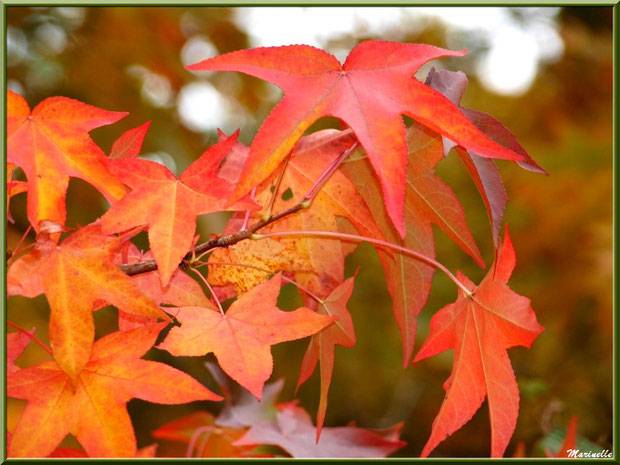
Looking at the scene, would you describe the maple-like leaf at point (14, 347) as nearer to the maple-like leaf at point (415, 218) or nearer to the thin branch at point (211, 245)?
the thin branch at point (211, 245)

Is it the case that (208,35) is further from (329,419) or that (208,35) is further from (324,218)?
(324,218)

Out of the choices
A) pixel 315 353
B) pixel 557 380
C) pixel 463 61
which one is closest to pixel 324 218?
pixel 315 353

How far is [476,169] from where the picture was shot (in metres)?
0.57

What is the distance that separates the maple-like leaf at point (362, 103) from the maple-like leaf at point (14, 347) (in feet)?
0.96

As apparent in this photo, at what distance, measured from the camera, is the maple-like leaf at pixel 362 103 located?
0.49 metres

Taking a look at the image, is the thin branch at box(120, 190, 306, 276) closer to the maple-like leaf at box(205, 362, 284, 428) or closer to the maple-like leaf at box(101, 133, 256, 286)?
the maple-like leaf at box(101, 133, 256, 286)

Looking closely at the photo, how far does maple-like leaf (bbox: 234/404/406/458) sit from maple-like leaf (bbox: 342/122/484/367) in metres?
0.24

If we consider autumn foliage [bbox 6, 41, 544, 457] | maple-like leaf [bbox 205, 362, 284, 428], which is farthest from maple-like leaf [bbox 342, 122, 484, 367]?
maple-like leaf [bbox 205, 362, 284, 428]

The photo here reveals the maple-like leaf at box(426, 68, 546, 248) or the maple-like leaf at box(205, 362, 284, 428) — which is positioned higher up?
the maple-like leaf at box(426, 68, 546, 248)

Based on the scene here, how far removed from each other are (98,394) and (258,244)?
0.20 meters

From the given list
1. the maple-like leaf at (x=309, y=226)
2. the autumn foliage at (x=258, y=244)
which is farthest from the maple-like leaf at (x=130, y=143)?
the maple-like leaf at (x=309, y=226)

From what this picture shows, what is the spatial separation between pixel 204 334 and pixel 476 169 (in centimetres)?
29

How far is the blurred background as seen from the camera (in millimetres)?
2115

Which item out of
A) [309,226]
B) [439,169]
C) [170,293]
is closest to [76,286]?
[170,293]
